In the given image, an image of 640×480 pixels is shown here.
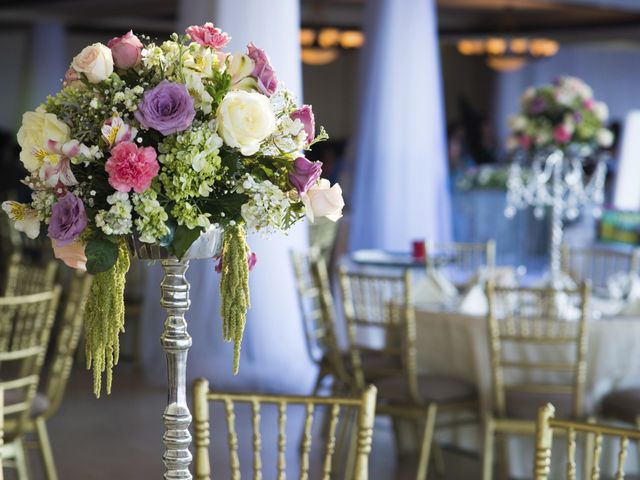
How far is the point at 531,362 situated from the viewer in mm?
4480

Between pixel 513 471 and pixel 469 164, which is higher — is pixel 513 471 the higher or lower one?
the lower one

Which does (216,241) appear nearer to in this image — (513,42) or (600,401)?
(600,401)

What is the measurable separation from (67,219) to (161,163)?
166 mm

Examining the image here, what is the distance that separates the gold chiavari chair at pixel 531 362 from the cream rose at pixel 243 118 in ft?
8.22

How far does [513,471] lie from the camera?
15.5 ft

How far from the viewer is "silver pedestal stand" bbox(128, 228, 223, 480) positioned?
1844 millimetres

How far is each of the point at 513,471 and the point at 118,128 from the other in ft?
11.0

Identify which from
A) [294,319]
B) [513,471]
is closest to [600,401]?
[513,471]

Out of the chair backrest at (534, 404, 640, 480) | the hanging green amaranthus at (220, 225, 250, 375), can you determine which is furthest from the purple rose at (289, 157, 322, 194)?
the chair backrest at (534, 404, 640, 480)

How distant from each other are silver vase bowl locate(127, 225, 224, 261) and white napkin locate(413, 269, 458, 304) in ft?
10.4

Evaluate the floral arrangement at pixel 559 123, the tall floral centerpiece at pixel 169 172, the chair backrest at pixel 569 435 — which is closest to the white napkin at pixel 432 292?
the floral arrangement at pixel 559 123

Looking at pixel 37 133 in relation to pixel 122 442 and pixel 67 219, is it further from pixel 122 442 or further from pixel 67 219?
pixel 122 442

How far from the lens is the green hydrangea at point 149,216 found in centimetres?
175

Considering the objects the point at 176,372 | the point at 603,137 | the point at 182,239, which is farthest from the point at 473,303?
the point at 182,239
